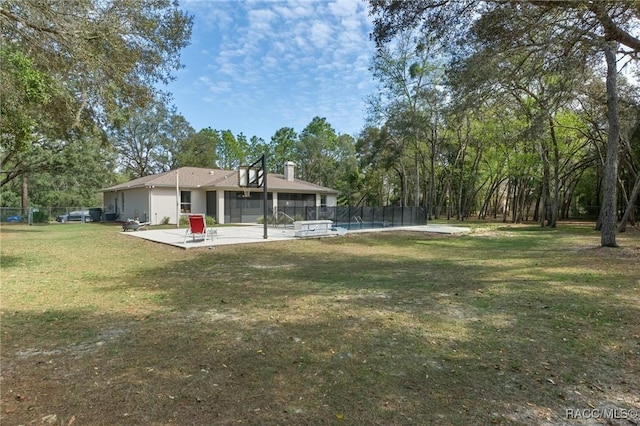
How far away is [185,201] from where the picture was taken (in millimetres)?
23203

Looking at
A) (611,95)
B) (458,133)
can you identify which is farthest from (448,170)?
(611,95)

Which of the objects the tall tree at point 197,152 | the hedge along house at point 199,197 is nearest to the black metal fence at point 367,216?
the hedge along house at point 199,197

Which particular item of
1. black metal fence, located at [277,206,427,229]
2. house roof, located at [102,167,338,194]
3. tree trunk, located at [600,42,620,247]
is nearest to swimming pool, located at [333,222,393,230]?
black metal fence, located at [277,206,427,229]

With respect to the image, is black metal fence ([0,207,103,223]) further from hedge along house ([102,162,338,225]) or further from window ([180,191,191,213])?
window ([180,191,191,213])

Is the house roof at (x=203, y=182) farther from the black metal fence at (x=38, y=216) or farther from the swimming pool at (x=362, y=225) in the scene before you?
the swimming pool at (x=362, y=225)

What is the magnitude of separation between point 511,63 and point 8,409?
31.5ft

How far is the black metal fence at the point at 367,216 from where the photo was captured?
20.0m

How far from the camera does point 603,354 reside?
3.31 m

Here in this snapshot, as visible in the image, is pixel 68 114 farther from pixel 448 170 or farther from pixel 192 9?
pixel 448 170

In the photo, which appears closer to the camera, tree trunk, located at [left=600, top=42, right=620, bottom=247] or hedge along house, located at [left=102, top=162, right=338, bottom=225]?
tree trunk, located at [left=600, top=42, right=620, bottom=247]

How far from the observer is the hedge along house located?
21.9 meters

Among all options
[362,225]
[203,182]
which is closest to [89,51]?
[362,225]

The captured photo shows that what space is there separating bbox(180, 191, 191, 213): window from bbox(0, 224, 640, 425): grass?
52.5 feet

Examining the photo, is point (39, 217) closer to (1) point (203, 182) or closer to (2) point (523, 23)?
(1) point (203, 182)
